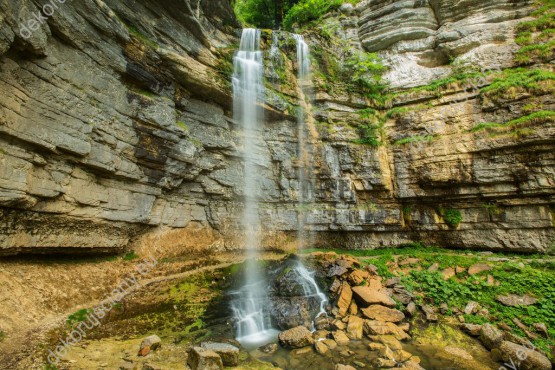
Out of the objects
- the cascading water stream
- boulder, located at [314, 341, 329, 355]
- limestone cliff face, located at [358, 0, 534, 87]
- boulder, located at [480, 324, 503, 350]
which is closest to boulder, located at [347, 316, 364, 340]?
boulder, located at [314, 341, 329, 355]

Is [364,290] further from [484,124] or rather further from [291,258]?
[484,124]

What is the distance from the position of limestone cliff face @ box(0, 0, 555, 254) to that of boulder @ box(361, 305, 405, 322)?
6.04 meters

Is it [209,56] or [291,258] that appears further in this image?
[291,258]

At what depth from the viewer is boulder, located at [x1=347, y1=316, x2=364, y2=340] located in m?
7.76

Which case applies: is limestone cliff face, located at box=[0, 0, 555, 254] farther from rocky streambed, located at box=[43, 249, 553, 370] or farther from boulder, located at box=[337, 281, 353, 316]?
boulder, located at box=[337, 281, 353, 316]

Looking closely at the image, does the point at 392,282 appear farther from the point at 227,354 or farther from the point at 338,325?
the point at 227,354

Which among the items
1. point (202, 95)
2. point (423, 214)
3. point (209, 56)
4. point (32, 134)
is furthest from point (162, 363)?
point (423, 214)

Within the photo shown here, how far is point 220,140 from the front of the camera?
1270 cm

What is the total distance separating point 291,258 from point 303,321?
536cm

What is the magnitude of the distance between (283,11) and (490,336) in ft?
80.9

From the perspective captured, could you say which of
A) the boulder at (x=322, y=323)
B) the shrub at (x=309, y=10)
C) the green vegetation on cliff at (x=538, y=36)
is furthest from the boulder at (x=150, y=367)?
the shrub at (x=309, y=10)

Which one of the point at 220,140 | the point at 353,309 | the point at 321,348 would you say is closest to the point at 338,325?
the point at 353,309

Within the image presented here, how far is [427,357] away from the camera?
22.9 ft

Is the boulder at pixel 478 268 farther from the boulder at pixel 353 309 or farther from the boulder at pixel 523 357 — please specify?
the boulder at pixel 353 309
